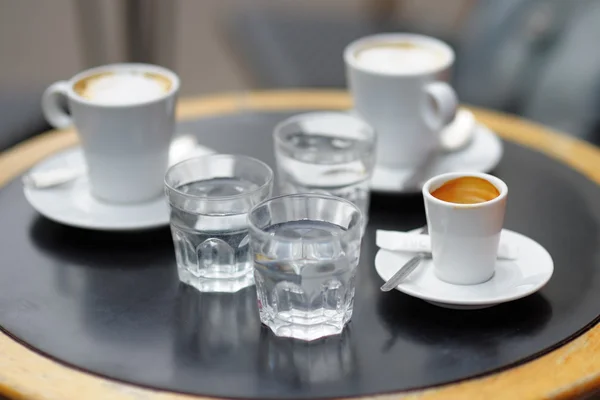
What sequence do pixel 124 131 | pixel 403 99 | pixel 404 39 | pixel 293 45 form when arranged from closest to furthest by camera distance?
pixel 124 131 → pixel 403 99 → pixel 404 39 → pixel 293 45

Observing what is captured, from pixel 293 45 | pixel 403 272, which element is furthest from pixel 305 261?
pixel 293 45

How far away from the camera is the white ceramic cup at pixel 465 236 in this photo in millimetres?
753

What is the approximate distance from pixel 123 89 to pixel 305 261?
37 centimetres

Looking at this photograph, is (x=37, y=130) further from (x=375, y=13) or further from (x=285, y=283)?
(x=375, y=13)

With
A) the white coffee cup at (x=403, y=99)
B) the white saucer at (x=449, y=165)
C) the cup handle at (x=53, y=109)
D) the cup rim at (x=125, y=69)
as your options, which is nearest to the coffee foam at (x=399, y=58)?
the white coffee cup at (x=403, y=99)

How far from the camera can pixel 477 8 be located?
6.85ft

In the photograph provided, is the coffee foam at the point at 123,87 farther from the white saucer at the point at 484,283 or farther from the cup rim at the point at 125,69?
the white saucer at the point at 484,283

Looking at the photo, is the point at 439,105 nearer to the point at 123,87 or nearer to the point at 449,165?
the point at 449,165

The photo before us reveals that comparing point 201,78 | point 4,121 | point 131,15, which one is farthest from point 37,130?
point 201,78

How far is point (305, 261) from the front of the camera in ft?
2.34

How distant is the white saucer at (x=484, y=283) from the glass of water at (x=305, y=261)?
0.07 metres

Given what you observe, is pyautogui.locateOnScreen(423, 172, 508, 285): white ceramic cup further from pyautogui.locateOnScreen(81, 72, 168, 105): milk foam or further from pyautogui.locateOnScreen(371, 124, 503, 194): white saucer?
pyautogui.locateOnScreen(81, 72, 168, 105): milk foam

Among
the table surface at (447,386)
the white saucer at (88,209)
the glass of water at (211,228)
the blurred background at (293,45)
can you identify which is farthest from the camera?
the blurred background at (293,45)

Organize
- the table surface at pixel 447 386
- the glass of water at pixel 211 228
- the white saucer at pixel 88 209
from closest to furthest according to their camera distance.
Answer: the table surface at pixel 447 386 → the glass of water at pixel 211 228 → the white saucer at pixel 88 209
